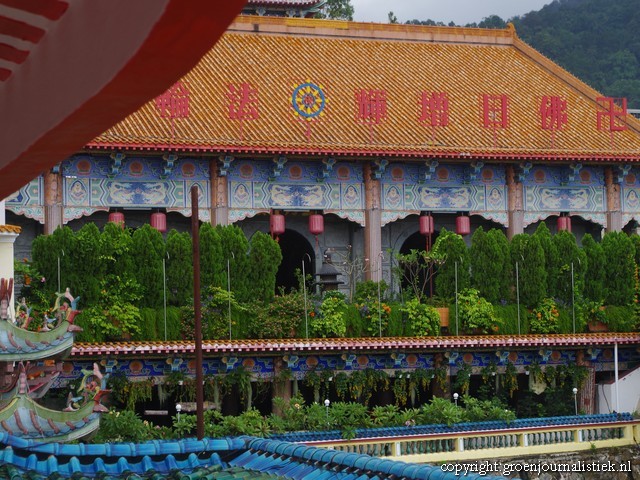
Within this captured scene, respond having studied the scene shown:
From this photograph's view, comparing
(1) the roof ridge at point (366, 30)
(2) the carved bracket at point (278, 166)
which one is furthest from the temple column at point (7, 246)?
(1) the roof ridge at point (366, 30)

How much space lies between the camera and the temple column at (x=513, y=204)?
3734 cm

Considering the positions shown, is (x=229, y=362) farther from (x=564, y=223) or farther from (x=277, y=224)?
(x=564, y=223)

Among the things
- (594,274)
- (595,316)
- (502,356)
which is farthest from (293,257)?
(595,316)

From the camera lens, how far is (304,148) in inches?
1353

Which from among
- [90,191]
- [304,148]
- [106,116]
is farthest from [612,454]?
[106,116]

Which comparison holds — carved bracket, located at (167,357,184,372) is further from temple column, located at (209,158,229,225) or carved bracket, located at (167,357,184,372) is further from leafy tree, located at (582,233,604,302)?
leafy tree, located at (582,233,604,302)

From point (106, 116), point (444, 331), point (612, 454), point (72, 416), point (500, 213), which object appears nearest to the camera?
point (106, 116)

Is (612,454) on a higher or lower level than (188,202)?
lower

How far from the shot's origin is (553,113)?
3731cm

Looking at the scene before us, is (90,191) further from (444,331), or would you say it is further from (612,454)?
(612,454)

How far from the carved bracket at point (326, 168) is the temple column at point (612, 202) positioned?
8.67 metres

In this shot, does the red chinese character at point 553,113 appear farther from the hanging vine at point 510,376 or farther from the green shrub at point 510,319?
the hanging vine at point 510,376

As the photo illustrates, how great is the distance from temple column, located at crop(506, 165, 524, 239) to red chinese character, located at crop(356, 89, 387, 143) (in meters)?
4.16

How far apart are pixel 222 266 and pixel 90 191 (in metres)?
4.45
